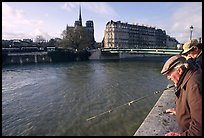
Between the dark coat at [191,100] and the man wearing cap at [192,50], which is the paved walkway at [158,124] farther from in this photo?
the dark coat at [191,100]

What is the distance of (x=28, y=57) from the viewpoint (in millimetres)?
54562

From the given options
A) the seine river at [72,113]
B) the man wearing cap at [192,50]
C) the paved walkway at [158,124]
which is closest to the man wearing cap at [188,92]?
the man wearing cap at [192,50]

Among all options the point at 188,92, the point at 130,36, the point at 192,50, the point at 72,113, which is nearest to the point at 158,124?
the point at 192,50

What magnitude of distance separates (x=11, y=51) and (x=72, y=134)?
52.6 metres

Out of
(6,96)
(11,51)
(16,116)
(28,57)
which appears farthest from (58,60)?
(16,116)

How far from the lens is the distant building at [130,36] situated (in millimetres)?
98375

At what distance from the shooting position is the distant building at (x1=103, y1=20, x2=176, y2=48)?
9838cm

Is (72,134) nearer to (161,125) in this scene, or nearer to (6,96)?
(161,125)

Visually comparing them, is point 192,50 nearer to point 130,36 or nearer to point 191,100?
point 191,100

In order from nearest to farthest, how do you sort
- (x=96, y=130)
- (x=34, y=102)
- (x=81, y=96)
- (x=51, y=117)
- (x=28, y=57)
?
(x=96, y=130), (x=51, y=117), (x=34, y=102), (x=81, y=96), (x=28, y=57)

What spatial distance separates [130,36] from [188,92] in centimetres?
10525

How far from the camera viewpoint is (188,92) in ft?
7.89

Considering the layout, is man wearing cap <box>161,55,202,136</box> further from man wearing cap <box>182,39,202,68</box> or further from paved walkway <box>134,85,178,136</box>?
paved walkway <box>134,85,178,136</box>

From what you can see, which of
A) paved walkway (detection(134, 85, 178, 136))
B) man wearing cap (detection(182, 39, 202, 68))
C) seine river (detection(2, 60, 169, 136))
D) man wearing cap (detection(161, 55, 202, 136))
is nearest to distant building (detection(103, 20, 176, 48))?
seine river (detection(2, 60, 169, 136))
